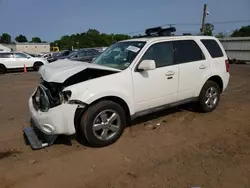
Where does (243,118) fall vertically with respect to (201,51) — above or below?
below

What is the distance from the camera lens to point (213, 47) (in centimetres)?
572

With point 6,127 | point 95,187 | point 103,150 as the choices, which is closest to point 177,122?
point 103,150

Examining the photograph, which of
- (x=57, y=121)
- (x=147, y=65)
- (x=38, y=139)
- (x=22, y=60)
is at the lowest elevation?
(x=38, y=139)

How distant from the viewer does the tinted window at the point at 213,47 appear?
558cm

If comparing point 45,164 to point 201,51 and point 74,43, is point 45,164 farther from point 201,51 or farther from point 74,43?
point 74,43

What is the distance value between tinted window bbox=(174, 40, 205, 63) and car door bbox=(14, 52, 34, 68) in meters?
15.8

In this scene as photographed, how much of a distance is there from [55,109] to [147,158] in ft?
5.14

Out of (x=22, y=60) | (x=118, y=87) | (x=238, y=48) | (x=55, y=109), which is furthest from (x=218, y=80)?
(x=238, y=48)

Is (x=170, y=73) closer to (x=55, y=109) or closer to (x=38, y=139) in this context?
(x=55, y=109)

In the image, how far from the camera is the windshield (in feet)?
14.7

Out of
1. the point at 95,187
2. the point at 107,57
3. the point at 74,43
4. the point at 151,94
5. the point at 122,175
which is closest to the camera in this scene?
the point at 95,187

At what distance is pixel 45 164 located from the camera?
355cm

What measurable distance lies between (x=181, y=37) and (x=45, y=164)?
365 centimetres

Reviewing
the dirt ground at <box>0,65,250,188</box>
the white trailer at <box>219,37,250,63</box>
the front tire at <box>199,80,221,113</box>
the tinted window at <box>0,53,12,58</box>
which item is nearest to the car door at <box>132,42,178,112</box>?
the dirt ground at <box>0,65,250,188</box>
